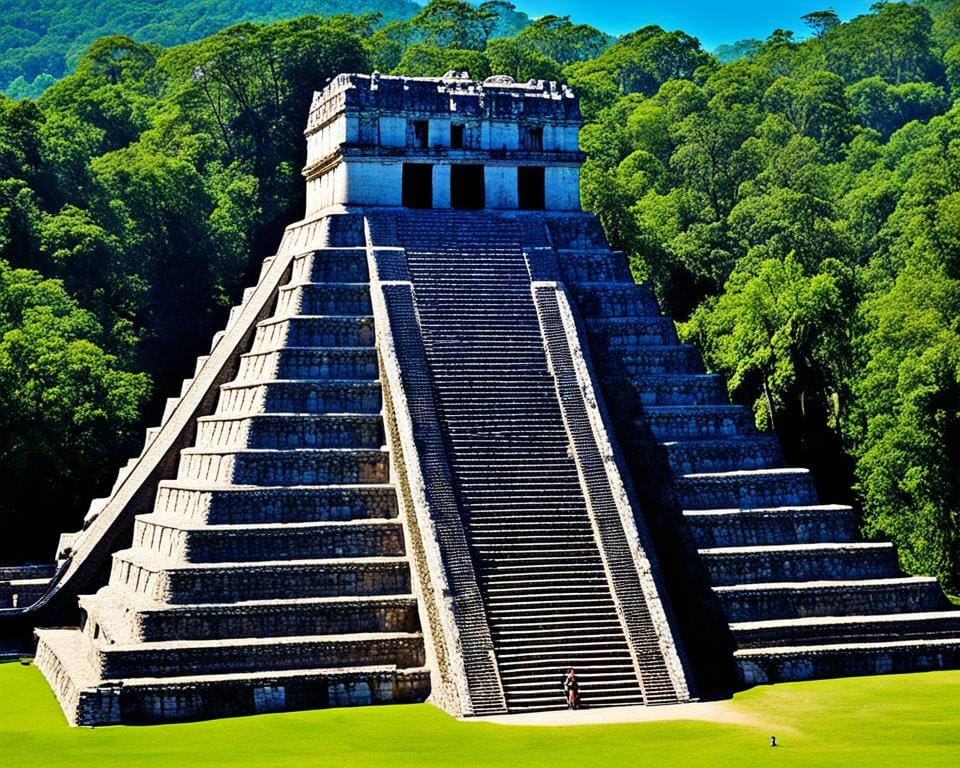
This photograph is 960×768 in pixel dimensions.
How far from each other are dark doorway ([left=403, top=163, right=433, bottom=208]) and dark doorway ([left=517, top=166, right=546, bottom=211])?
274 centimetres

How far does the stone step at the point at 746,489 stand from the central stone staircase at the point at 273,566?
7.98 metres

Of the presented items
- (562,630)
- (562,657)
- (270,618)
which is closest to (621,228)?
(562,630)

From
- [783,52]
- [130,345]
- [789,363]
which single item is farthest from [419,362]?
[783,52]

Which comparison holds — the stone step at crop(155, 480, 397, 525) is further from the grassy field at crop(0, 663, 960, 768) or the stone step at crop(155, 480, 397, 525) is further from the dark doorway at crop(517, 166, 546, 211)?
the dark doorway at crop(517, 166, 546, 211)

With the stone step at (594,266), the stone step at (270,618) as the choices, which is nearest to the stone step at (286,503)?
the stone step at (270,618)

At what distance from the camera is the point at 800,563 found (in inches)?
1874

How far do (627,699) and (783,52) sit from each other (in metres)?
100.0

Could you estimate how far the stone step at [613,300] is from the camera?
52469 millimetres

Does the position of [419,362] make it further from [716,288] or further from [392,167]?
[716,288]

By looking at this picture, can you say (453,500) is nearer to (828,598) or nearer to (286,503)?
(286,503)

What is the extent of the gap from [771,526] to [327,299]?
44.2 feet

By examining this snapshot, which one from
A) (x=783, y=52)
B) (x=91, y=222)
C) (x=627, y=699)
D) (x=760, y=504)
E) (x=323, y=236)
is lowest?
(x=627, y=699)

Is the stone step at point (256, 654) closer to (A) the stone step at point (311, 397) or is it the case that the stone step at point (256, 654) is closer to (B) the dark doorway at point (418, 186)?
(A) the stone step at point (311, 397)

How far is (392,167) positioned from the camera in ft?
177
